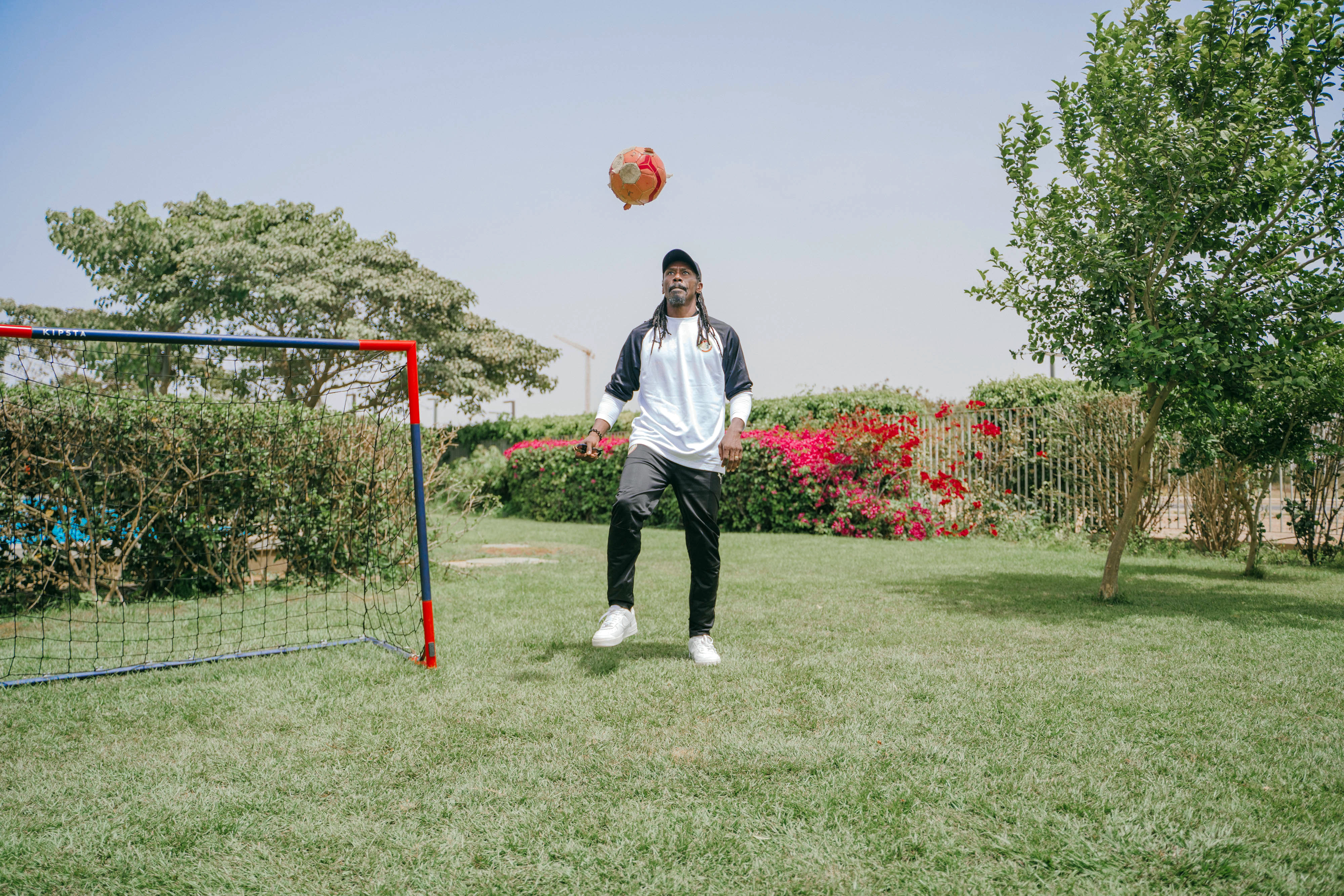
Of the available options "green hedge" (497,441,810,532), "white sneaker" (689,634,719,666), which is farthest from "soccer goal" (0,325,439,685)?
"green hedge" (497,441,810,532)

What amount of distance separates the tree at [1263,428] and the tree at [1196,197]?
0.78 metres

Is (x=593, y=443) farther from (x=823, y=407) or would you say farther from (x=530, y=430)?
(x=530, y=430)

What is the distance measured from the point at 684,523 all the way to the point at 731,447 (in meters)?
0.47

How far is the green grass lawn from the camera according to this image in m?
2.17

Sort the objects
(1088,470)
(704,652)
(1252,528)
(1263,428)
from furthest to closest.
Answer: (1088,470), (1252,528), (1263,428), (704,652)

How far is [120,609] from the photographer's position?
6.25m

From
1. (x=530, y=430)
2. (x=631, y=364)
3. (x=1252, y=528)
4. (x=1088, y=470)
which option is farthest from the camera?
(x=530, y=430)

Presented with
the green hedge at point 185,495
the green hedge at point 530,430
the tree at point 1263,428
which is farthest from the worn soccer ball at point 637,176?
the green hedge at point 530,430

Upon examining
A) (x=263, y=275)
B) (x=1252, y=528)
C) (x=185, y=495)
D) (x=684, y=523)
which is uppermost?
(x=263, y=275)

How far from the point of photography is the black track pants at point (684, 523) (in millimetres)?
4184

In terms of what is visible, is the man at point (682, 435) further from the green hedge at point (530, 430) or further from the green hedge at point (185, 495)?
the green hedge at point (530, 430)

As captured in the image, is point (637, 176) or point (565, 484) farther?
point (565, 484)

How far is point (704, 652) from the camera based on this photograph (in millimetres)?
4250

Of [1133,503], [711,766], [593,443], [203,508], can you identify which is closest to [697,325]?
[593,443]
